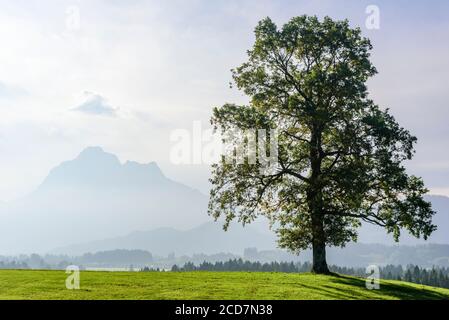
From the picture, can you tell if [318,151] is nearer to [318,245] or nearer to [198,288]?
[318,245]

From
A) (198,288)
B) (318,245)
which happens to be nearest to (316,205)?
(318,245)

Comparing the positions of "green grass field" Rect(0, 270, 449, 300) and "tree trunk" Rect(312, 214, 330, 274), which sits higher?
"tree trunk" Rect(312, 214, 330, 274)

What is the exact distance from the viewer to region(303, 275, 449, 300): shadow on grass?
1212 inches

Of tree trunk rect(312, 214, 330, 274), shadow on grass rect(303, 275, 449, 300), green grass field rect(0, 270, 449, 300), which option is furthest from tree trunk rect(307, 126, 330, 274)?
shadow on grass rect(303, 275, 449, 300)

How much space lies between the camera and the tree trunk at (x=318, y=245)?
42.4 metres

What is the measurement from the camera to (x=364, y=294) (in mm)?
31766

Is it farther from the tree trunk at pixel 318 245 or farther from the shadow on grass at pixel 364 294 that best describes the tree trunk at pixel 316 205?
the shadow on grass at pixel 364 294

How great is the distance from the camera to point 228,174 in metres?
42.4

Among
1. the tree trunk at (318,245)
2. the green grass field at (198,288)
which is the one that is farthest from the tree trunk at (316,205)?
the green grass field at (198,288)

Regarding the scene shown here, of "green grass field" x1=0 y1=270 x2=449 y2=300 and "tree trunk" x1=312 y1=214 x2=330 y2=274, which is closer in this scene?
"green grass field" x1=0 y1=270 x2=449 y2=300

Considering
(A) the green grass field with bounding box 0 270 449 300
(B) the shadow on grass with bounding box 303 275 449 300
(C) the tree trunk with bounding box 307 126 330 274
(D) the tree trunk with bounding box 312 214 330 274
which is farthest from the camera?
(D) the tree trunk with bounding box 312 214 330 274

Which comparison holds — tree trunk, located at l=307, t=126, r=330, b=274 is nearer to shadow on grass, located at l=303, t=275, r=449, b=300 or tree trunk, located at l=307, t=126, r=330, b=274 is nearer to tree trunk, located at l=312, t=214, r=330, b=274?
tree trunk, located at l=312, t=214, r=330, b=274

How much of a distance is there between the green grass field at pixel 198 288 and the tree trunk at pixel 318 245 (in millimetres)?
3334

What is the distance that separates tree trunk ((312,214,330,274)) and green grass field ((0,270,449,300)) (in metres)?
3.33
